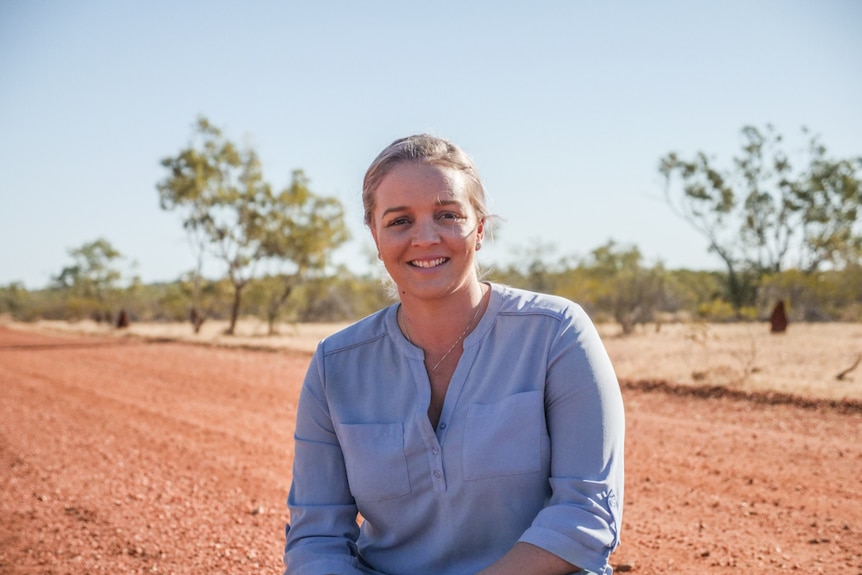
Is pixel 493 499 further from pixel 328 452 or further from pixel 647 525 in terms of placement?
pixel 647 525

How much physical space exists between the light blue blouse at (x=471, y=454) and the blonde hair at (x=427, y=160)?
317 mm

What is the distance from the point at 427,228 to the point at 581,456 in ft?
2.42

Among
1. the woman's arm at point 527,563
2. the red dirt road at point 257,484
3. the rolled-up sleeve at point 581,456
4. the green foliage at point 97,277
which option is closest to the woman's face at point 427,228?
the rolled-up sleeve at point 581,456

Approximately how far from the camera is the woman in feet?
5.88

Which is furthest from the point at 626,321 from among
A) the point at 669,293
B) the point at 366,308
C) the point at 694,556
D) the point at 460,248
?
the point at 460,248

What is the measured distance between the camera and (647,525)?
13.0 feet

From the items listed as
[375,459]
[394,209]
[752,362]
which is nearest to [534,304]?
[394,209]

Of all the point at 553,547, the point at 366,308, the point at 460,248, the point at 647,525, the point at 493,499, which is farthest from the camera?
the point at 366,308

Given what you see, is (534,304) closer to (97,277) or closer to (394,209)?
(394,209)

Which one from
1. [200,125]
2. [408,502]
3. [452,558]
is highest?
[200,125]

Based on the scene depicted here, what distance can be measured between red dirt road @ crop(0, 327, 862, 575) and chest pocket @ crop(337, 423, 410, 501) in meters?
1.72

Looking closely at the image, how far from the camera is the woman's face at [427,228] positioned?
6.44ft

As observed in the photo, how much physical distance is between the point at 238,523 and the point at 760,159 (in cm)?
3882

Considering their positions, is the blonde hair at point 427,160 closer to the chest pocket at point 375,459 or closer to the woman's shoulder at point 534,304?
the woman's shoulder at point 534,304
